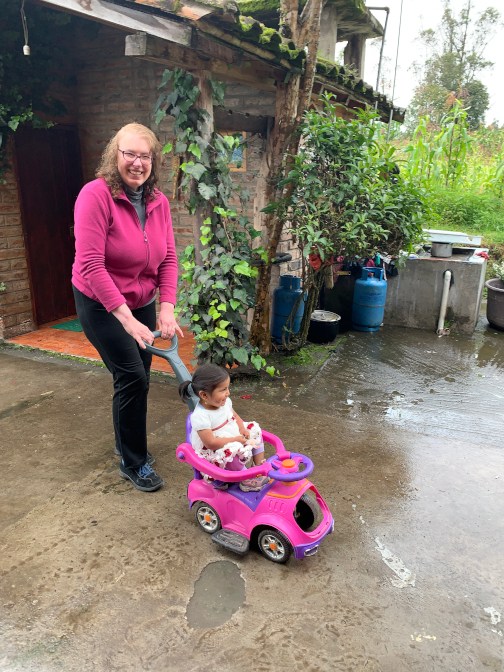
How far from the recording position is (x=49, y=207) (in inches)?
239

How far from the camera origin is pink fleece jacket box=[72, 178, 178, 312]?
7.77 ft

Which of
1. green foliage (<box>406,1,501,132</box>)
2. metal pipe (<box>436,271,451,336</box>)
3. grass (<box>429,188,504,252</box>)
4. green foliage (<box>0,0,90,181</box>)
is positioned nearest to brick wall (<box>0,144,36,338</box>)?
green foliage (<box>0,0,90,181</box>)

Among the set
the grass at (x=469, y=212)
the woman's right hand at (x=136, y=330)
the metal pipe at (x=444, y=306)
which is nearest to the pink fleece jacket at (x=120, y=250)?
the woman's right hand at (x=136, y=330)

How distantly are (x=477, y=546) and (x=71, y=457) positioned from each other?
2560 mm

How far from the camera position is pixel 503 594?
7.29 ft

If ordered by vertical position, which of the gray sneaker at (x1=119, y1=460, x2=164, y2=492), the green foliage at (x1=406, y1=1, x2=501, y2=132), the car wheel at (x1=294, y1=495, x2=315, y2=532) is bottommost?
the gray sneaker at (x1=119, y1=460, x2=164, y2=492)

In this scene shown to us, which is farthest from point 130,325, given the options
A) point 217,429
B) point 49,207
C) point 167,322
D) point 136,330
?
point 49,207

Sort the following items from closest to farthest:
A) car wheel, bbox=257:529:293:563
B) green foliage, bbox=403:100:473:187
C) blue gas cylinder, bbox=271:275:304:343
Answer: car wheel, bbox=257:529:293:563 < blue gas cylinder, bbox=271:275:304:343 < green foliage, bbox=403:100:473:187

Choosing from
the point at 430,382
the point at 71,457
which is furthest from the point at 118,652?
the point at 430,382

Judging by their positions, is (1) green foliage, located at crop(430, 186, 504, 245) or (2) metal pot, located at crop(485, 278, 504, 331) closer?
(2) metal pot, located at crop(485, 278, 504, 331)

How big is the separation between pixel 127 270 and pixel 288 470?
4.36 feet

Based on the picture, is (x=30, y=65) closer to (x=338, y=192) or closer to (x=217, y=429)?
(x=338, y=192)

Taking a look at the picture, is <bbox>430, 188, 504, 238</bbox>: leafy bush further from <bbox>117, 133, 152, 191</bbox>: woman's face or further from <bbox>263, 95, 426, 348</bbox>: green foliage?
<bbox>117, 133, 152, 191</bbox>: woman's face

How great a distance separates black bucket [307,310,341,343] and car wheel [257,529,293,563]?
3.51 m
